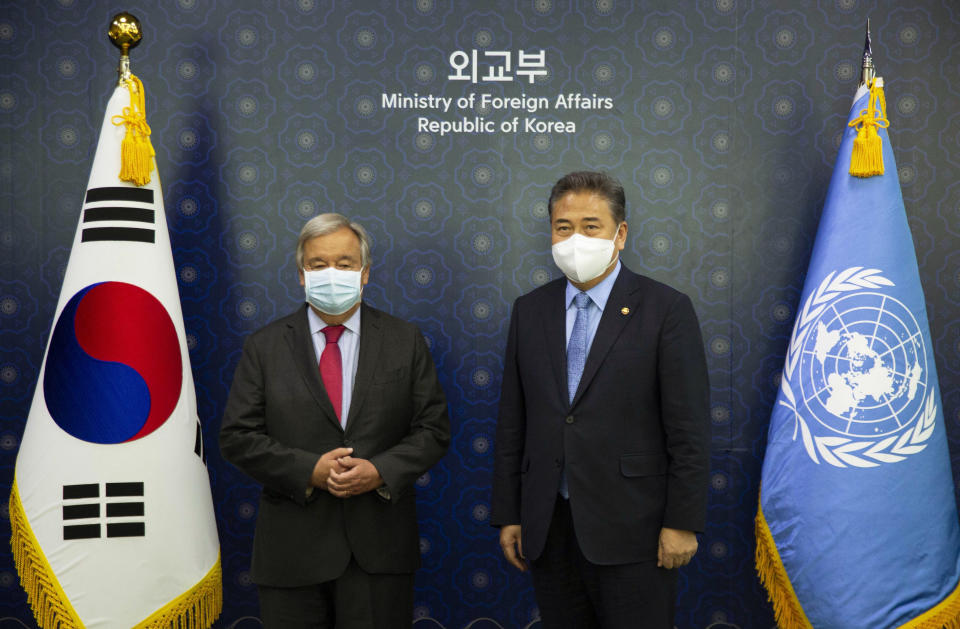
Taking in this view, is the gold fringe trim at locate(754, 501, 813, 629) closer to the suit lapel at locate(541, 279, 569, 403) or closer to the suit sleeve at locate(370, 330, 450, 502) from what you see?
the suit lapel at locate(541, 279, 569, 403)

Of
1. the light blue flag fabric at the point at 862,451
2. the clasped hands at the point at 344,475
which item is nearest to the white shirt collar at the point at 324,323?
the clasped hands at the point at 344,475

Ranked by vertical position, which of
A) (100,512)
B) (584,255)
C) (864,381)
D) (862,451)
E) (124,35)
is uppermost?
(124,35)

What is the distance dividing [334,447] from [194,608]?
80 cm

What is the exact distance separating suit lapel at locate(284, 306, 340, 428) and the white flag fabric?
0.48m

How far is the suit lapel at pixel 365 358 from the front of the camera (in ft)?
7.63

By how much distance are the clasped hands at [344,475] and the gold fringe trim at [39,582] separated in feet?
3.12

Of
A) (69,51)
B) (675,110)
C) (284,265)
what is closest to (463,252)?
(284,265)

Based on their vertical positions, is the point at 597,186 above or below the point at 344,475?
above

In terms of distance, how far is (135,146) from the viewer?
103 inches

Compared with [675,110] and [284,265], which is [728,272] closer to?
[675,110]

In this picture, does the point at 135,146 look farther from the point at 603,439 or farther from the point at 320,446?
the point at 603,439

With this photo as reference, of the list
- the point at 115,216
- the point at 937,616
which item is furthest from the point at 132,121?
the point at 937,616

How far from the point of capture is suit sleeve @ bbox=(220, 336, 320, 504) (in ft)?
7.30

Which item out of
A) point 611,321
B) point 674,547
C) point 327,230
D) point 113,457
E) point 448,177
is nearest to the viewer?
point 674,547
